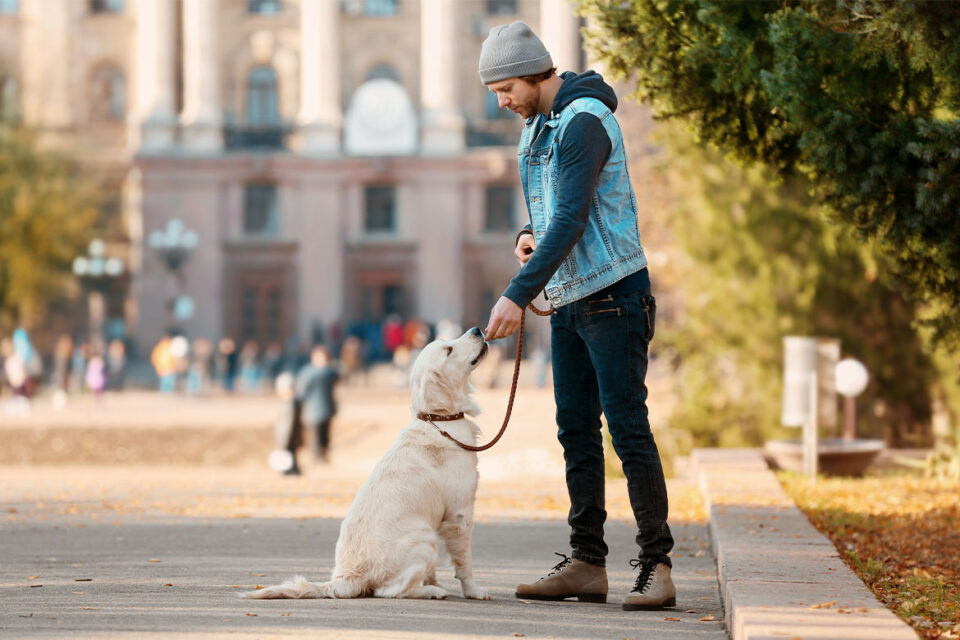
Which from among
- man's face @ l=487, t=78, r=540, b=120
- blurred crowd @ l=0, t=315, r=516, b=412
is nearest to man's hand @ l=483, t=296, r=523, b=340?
man's face @ l=487, t=78, r=540, b=120

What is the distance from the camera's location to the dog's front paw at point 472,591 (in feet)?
21.5

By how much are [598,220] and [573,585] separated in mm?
1567

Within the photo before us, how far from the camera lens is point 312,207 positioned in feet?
196

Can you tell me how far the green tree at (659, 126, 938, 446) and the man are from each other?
11959mm

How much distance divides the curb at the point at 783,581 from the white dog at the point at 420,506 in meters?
1.17

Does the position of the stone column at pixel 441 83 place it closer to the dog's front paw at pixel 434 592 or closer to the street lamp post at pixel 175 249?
the street lamp post at pixel 175 249

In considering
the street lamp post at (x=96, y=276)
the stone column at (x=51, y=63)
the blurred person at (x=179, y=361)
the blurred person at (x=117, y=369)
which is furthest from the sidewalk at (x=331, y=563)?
the stone column at (x=51, y=63)

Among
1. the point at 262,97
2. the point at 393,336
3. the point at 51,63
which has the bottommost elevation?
the point at 393,336

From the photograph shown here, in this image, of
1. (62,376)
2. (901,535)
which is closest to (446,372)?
(901,535)

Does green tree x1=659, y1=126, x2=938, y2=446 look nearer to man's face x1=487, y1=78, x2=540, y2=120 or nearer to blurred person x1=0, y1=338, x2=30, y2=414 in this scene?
man's face x1=487, y1=78, x2=540, y2=120

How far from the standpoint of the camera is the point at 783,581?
20.8 ft

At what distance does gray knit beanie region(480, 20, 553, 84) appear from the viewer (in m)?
6.34

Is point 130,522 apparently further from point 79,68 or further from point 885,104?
point 79,68

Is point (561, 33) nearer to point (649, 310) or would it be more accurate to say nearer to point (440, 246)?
point (440, 246)
